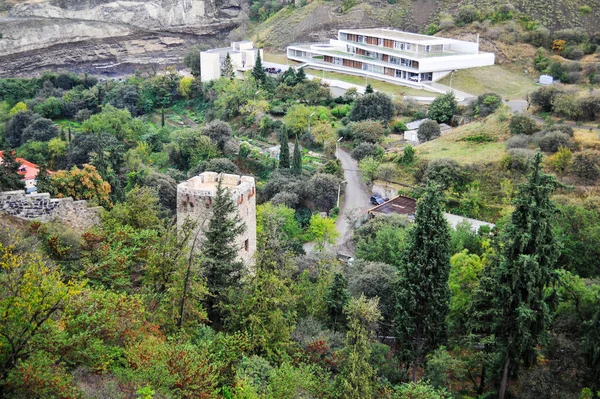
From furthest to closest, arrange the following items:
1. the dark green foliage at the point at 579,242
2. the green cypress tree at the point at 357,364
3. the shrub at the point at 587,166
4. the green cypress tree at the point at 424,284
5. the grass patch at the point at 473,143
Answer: the grass patch at the point at 473,143
the shrub at the point at 587,166
the dark green foliage at the point at 579,242
the green cypress tree at the point at 424,284
the green cypress tree at the point at 357,364

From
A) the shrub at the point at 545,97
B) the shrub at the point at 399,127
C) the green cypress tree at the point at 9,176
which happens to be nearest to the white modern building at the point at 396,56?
the shrub at the point at 399,127

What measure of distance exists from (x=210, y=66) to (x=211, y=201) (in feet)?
139

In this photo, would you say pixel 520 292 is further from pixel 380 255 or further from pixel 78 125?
pixel 78 125

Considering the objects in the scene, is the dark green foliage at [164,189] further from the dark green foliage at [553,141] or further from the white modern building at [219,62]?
the white modern building at [219,62]

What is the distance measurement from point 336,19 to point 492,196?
43.0 m

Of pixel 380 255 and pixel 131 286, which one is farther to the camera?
pixel 380 255

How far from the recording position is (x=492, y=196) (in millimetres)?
32656

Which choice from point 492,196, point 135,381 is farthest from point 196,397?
point 492,196

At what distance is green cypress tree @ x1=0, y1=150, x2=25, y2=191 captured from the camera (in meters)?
26.5

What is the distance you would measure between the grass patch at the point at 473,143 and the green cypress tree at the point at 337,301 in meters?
17.0

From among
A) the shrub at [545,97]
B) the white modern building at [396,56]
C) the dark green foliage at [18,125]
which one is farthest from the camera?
the white modern building at [396,56]

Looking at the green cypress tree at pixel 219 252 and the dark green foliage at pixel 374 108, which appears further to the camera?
the dark green foliage at pixel 374 108

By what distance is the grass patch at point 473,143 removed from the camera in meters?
35.5

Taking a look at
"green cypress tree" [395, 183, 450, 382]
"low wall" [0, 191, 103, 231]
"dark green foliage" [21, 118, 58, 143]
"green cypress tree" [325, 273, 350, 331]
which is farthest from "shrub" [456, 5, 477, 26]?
"low wall" [0, 191, 103, 231]
